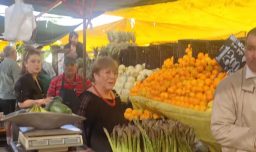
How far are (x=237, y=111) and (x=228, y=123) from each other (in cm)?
9

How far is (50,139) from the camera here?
2.63 meters

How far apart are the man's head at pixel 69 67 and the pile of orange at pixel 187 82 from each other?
1097 millimetres

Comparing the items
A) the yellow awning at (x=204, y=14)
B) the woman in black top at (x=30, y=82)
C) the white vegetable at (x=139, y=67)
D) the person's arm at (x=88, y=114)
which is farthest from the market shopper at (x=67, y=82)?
the person's arm at (x=88, y=114)

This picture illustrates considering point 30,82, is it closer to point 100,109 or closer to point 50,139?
point 100,109

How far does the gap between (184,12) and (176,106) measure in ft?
6.62

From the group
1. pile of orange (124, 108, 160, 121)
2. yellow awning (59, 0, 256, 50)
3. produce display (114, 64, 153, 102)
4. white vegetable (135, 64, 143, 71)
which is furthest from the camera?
white vegetable (135, 64, 143, 71)

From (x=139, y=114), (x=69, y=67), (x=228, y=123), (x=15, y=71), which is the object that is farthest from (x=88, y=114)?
(x=15, y=71)

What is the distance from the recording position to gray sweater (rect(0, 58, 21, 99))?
679 cm

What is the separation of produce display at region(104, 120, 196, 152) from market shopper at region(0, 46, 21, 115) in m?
4.69

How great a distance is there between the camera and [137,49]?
18.2ft

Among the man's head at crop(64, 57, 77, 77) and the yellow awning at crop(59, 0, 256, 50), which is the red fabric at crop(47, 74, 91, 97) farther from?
the yellow awning at crop(59, 0, 256, 50)

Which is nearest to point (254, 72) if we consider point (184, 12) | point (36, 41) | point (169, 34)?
point (184, 12)

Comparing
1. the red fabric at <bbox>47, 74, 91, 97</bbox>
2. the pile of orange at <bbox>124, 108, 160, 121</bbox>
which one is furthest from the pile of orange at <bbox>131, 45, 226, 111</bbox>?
Result: the red fabric at <bbox>47, 74, 91, 97</bbox>

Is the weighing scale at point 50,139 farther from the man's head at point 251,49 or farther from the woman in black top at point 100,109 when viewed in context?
the man's head at point 251,49
